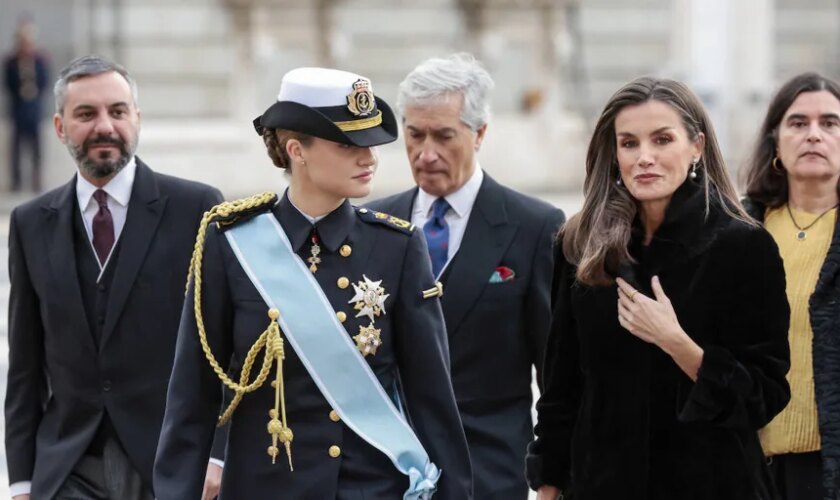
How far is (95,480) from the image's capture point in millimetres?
5301

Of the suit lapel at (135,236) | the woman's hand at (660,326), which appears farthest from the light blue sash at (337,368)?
the suit lapel at (135,236)

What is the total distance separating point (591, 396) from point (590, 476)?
20 cm

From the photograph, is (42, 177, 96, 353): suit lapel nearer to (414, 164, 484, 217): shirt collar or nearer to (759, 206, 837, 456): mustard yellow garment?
(414, 164, 484, 217): shirt collar

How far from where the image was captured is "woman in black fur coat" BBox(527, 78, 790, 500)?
4262mm

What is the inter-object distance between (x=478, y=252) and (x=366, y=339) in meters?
1.44

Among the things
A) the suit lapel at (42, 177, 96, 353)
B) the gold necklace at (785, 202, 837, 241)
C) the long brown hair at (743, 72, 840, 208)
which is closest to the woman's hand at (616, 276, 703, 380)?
the gold necklace at (785, 202, 837, 241)

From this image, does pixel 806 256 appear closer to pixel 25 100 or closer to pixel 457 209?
pixel 457 209

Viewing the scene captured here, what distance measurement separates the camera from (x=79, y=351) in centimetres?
528

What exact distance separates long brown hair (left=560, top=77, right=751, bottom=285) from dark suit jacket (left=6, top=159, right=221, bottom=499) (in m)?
1.37

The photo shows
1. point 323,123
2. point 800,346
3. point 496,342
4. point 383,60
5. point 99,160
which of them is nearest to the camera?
point 323,123

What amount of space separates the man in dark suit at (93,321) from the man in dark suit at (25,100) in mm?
13036

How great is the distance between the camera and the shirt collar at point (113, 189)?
5438 millimetres

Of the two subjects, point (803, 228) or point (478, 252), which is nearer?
point (803, 228)

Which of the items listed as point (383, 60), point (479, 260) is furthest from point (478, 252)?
point (383, 60)
